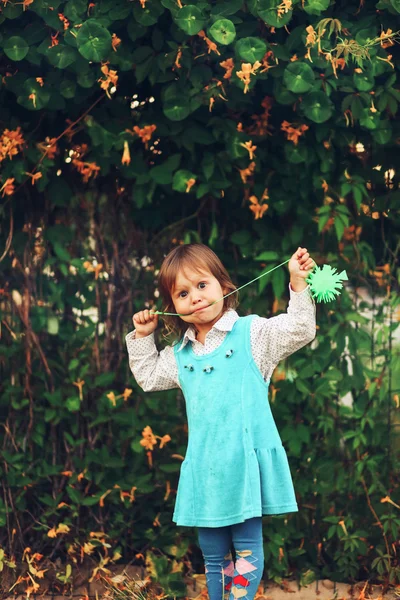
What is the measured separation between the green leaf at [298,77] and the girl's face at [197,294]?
731mm

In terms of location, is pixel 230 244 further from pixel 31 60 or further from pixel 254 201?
pixel 31 60

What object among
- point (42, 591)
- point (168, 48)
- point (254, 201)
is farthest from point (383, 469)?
point (168, 48)

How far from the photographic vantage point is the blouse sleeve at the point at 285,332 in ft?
10.5

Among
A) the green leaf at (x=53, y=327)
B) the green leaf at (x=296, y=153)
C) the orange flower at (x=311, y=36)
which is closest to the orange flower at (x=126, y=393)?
the green leaf at (x=53, y=327)

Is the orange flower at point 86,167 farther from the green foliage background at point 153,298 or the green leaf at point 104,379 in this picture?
the green leaf at point 104,379

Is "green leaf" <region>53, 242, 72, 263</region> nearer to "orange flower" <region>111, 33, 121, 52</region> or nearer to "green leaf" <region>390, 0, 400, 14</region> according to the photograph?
"orange flower" <region>111, 33, 121, 52</region>

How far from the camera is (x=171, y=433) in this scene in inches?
167

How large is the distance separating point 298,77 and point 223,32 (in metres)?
0.33

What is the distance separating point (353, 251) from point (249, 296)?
0.46 metres

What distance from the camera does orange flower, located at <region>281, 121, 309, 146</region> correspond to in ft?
12.7

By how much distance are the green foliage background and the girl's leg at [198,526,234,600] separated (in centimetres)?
73

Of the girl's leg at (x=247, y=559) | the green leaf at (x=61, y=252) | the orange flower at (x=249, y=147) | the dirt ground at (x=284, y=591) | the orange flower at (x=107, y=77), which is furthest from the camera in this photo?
the green leaf at (x=61, y=252)

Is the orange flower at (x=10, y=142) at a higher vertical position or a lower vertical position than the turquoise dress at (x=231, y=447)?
higher

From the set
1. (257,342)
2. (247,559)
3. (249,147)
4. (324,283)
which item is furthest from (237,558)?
(249,147)
